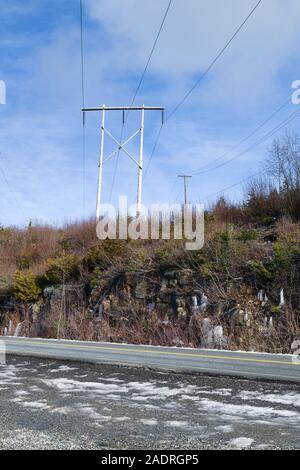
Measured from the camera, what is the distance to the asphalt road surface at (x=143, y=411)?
5196mm

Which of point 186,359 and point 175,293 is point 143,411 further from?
point 175,293

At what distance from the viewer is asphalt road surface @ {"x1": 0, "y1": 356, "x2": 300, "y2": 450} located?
5196 millimetres

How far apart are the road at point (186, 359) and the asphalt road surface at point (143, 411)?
1.84 feet

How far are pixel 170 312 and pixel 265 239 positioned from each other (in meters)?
4.75

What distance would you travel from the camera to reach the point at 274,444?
5.05 meters

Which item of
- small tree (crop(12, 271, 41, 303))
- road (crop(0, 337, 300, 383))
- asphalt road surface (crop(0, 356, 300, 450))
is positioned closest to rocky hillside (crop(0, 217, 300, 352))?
small tree (crop(12, 271, 41, 303))

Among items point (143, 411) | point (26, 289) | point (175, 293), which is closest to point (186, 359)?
point (143, 411)

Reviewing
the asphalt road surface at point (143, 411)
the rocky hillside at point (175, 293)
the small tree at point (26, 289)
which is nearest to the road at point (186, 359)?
the asphalt road surface at point (143, 411)

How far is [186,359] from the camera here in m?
11.1

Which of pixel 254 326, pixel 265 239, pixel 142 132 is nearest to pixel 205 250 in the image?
pixel 265 239

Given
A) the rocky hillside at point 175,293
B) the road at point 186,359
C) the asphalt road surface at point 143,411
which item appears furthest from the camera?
the rocky hillside at point 175,293

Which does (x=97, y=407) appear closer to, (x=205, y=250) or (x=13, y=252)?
(x=205, y=250)

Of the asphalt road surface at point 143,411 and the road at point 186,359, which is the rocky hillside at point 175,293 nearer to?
the road at point 186,359

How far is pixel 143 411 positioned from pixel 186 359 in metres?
4.71
